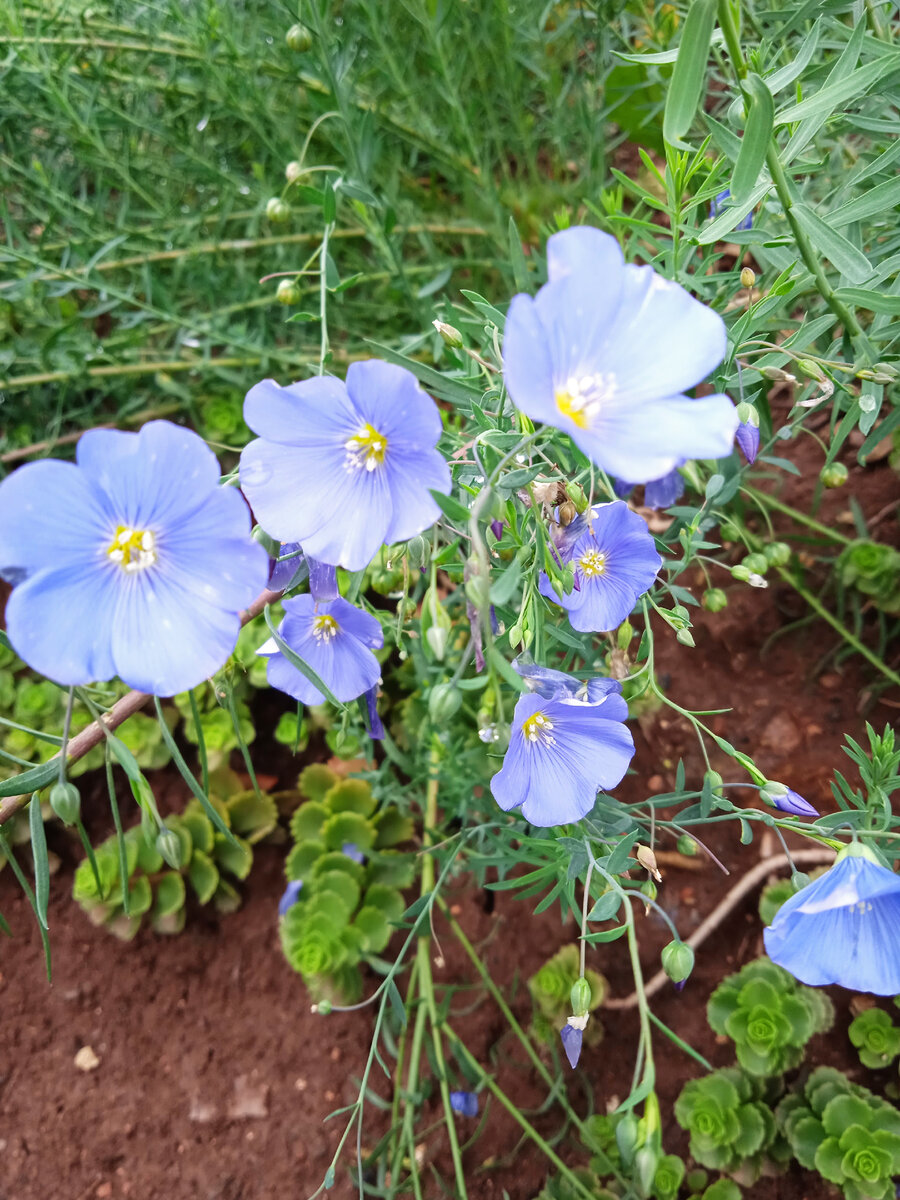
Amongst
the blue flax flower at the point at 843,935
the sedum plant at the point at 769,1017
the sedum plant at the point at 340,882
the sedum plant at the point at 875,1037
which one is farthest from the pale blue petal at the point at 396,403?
the sedum plant at the point at 875,1037

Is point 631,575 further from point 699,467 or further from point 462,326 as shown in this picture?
point 462,326

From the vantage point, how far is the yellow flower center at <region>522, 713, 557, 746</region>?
35.5 inches

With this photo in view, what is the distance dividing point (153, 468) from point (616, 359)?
370 millimetres

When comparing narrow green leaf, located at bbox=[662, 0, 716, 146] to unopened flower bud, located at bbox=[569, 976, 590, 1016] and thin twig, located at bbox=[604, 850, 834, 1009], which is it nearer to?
unopened flower bud, located at bbox=[569, 976, 590, 1016]

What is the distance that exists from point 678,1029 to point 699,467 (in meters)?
1.05

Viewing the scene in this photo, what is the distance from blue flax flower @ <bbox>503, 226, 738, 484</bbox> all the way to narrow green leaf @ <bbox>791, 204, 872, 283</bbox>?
0.98 feet

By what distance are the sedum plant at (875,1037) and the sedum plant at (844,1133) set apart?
0.05 metres

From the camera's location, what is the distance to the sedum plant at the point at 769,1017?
1.32 m

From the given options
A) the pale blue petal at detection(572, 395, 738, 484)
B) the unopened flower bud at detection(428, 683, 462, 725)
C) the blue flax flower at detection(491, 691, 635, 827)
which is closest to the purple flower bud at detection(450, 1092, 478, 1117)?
the blue flax flower at detection(491, 691, 635, 827)

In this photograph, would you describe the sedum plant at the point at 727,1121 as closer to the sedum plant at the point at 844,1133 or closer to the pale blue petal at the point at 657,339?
the sedum plant at the point at 844,1133

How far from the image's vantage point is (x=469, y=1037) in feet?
5.07

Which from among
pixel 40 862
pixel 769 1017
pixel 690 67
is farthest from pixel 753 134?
pixel 769 1017

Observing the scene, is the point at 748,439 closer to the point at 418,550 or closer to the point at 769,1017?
the point at 418,550

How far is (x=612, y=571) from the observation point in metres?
0.95
